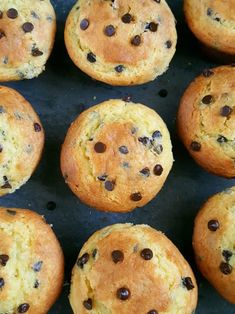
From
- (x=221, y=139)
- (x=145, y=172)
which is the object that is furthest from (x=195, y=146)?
(x=145, y=172)

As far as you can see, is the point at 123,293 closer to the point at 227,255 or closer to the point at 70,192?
the point at 227,255

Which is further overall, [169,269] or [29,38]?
[29,38]

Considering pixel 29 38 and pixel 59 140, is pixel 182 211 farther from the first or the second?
pixel 29 38

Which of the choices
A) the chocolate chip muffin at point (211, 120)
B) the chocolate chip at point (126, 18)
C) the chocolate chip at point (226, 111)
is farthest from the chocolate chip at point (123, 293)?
the chocolate chip at point (126, 18)

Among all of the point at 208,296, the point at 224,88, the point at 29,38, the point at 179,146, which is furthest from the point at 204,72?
the point at 208,296

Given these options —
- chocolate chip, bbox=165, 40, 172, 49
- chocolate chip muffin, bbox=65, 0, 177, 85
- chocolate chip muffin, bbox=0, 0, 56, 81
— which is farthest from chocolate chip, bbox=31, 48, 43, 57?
chocolate chip, bbox=165, 40, 172, 49

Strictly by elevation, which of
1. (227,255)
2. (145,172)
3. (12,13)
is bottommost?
(227,255)
